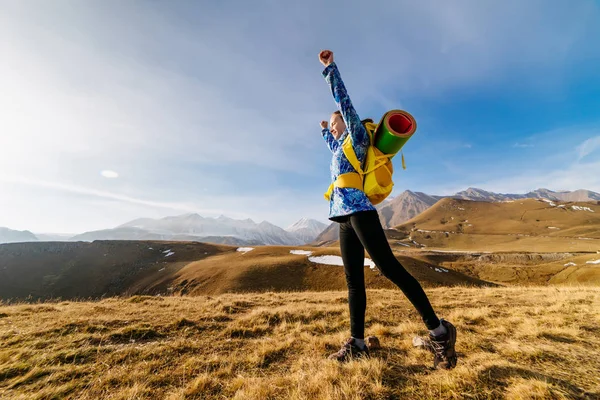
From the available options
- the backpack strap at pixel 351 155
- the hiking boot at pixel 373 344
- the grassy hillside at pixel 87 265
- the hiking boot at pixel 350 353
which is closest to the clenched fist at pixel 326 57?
the backpack strap at pixel 351 155

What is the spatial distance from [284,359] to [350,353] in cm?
103

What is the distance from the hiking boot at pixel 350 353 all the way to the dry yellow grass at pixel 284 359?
25cm

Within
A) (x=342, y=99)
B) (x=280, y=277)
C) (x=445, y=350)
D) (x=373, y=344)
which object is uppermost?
(x=342, y=99)

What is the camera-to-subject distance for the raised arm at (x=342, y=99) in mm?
3572

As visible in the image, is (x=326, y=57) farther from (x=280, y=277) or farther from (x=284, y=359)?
(x=280, y=277)

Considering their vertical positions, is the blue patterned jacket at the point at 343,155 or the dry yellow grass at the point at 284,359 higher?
the blue patterned jacket at the point at 343,155

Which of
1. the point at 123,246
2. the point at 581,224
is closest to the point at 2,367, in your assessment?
the point at 123,246

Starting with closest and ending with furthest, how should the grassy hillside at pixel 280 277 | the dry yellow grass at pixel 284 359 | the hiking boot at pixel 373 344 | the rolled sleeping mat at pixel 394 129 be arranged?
the dry yellow grass at pixel 284 359 → the rolled sleeping mat at pixel 394 129 → the hiking boot at pixel 373 344 → the grassy hillside at pixel 280 277

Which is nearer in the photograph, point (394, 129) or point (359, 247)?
point (394, 129)

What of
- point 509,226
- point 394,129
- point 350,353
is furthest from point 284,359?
point 509,226

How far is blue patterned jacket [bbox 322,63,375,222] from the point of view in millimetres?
3557

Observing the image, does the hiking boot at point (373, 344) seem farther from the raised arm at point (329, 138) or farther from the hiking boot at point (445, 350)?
the raised arm at point (329, 138)

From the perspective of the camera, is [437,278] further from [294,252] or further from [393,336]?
[393,336]

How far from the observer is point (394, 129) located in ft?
10.9
